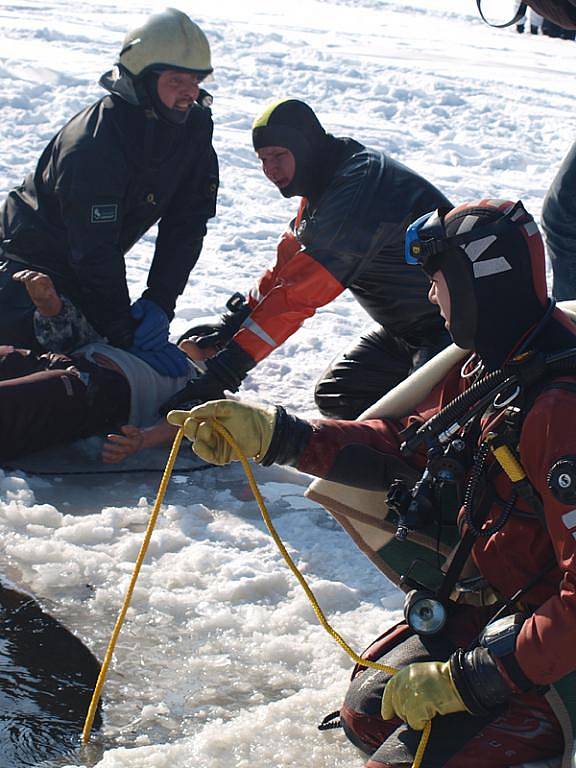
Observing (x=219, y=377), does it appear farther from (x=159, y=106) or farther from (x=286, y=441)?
(x=286, y=441)

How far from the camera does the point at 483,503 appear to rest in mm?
2594

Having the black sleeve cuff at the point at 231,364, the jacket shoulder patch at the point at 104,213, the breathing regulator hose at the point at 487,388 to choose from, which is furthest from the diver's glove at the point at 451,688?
the jacket shoulder patch at the point at 104,213

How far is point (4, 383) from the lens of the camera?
4.47 metres

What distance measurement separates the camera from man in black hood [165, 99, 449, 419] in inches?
176

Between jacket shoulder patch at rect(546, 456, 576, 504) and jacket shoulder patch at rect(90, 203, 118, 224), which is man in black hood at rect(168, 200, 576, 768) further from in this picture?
jacket shoulder patch at rect(90, 203, 118, 224)

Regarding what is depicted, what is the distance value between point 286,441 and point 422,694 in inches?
29.0

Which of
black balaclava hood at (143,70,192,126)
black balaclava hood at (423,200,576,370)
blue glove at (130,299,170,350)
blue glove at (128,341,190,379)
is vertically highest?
black balaclava hood at (423,200,576,370)

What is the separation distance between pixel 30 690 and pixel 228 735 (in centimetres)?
60

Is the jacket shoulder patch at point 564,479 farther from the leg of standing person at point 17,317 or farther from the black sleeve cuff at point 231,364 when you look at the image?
the leg of standing person at point 17,317

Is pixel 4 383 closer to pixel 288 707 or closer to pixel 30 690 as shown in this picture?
pixel 30 690

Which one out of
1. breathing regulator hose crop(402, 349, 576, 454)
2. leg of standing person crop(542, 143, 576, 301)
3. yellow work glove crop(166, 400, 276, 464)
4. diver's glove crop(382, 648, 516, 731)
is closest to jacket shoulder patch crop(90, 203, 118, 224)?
leg of standing person crop(542, 143, 576, 301)

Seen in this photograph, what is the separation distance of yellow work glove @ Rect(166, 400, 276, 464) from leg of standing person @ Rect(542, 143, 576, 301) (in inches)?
95.0

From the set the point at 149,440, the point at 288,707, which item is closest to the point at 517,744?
the point at 288,707

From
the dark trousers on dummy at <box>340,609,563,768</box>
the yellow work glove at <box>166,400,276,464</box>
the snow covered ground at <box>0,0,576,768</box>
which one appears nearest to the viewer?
the dark trousers on dummy at <box>340,609,563,768</box>
